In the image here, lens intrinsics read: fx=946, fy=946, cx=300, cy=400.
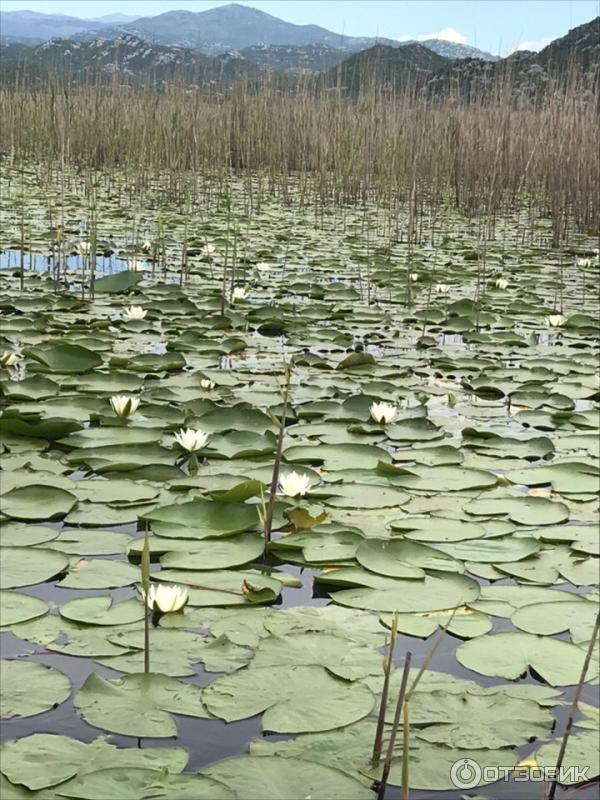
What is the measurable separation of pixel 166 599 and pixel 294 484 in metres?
0.56

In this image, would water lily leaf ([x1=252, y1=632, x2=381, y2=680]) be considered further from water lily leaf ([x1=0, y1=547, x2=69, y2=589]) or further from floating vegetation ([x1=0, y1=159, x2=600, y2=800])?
water lily leaf ([x1=0, y1=547, x2=69, y2=589])

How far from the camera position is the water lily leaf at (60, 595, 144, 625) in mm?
1493

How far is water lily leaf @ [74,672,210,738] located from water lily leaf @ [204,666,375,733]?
1.3 inches

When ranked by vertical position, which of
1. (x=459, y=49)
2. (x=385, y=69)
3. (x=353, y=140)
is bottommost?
(x=353, y=140)

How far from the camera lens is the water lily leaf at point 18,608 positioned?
4.87 feet

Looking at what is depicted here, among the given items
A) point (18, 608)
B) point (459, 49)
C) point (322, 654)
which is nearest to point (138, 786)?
point (322, 654)

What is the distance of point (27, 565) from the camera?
1.67 metres

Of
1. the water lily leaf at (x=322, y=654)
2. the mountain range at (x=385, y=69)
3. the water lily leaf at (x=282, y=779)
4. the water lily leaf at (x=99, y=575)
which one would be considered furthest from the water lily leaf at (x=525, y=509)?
the mountain range at (x=385, y=69)

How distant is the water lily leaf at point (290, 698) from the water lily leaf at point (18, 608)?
0.36 m

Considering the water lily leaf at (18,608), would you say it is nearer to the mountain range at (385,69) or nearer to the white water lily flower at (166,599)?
the white water lily flower at (166,599)

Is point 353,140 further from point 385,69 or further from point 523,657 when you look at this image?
point 523,657

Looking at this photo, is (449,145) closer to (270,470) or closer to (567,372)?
(567,372)

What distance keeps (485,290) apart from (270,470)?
2.97 m

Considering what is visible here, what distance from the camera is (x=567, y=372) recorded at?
3.28 metres
